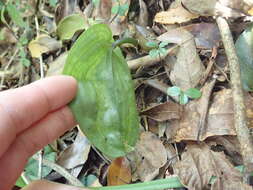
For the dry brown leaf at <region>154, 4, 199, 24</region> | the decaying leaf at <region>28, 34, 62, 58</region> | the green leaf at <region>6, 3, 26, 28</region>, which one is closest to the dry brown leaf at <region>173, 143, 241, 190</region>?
the dry brown leaf at <region>154, 4, 199, 24</region>

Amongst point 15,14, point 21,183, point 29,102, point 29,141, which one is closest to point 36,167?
point 21,183

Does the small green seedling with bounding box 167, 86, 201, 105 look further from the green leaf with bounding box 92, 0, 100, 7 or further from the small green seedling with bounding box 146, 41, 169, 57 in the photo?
the green leaf with bounding box 92, 0, 100, 7

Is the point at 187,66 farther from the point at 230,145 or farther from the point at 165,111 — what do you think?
the point at 230,145

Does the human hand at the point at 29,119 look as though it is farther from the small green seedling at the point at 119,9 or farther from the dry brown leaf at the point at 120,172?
the small green seedling at the point at 119,9

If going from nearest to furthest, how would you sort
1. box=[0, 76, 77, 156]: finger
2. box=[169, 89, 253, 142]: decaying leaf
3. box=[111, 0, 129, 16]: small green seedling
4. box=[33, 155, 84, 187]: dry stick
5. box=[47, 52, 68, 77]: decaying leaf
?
box=[0, 76, 77, 156]: finger, box=[169, 89, 253, 142]: decaying leaf, box=[33, 155, 84, 187]: dry stick, box=[111, 0, 129, 16]: small green seedling, box=[47, 52, 68, 77]: decaying leaf

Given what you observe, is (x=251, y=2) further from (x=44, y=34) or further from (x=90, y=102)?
(x=44, y=34)

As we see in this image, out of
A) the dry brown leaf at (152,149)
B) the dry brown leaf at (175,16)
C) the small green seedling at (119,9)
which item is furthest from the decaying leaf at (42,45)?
the dry brown leaf at (152,149)
